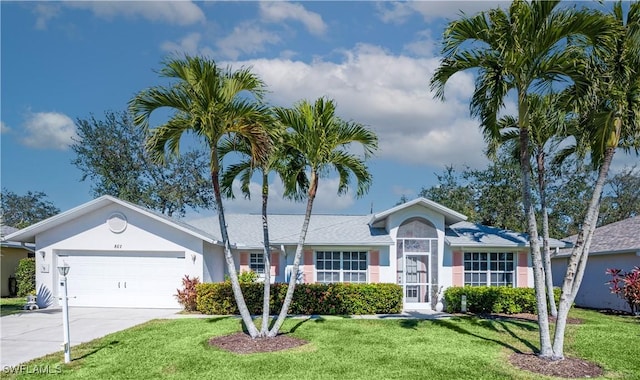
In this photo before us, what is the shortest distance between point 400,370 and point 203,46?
328 inches

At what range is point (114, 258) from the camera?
19016 millimetres

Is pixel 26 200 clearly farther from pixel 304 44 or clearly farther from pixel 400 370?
pixel 400 370

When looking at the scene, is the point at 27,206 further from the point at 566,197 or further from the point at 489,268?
the point at 566,197

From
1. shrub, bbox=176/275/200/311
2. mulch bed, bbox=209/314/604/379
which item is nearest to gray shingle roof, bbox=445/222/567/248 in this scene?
mulch bed, bbox=209/314/604/379

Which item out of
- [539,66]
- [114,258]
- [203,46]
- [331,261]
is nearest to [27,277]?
[114,258]

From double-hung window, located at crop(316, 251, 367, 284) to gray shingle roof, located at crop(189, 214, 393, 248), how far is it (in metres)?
0.79

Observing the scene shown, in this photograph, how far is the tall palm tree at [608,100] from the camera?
963 cm

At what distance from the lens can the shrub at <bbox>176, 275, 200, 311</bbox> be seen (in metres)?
17.3

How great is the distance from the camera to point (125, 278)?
18922 millimetres

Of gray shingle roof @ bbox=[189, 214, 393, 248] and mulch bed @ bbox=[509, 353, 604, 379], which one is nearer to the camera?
mulch bed @ bbox=[509, 353, 604, 379]

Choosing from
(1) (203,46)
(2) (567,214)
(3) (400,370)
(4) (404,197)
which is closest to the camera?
(3) (400,370)

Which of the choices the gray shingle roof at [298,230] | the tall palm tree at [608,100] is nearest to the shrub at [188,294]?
the gray shingle roof at [298,230]

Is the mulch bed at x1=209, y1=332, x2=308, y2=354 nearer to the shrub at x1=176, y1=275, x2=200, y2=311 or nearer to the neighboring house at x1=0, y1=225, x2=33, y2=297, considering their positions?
the shrub at x1=176, y1=275, x2=200, y2=311

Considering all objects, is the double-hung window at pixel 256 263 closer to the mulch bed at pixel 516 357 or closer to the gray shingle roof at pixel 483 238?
the gray shingle roof at pixel 483 238
